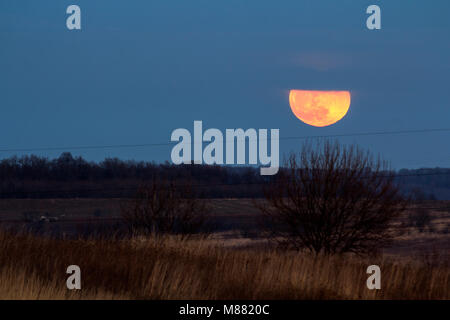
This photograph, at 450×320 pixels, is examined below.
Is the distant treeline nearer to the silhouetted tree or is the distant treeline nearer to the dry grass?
the silhouetted tree

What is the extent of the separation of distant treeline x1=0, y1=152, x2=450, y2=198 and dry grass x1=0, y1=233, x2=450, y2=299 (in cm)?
8322

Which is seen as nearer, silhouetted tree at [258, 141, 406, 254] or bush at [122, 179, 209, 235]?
silhouetted tree at [258, 141, 406, 254]

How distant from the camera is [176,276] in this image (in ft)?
39.2

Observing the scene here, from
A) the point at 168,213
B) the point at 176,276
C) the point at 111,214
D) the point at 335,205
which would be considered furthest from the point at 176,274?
the point at 111,214

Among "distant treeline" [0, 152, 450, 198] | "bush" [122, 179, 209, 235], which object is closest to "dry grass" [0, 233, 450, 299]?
"bush" [122, 179, 209, 235]

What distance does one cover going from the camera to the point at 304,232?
3900 centimetres

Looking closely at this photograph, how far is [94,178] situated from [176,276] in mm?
106481

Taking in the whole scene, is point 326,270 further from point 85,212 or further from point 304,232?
point 85,212

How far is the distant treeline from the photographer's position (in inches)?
4119

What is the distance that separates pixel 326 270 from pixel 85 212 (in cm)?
9266

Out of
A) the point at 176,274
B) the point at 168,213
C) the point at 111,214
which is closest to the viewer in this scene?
the point at 176,274

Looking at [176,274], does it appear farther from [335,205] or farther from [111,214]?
[111,214]

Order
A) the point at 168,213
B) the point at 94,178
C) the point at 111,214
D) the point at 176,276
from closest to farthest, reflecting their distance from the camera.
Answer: the point at 176,276 → the point at 168,213 → the point at 111,214 → the point at 94,178

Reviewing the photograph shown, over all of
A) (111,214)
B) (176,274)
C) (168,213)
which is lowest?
(111,214)
